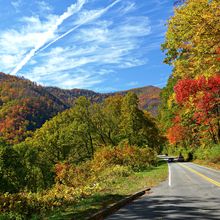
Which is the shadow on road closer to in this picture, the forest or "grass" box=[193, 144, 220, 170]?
the forest

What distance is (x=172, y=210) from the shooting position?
422 inches

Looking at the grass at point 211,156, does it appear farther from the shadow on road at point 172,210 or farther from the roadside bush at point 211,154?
the shadow on road at point 172,210

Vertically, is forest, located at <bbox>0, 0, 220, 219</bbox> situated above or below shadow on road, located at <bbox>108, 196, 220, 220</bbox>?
above

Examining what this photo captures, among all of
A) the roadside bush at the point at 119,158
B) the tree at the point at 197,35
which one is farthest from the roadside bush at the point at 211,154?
the tree at the point at 197,35

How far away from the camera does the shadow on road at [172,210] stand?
970 cm

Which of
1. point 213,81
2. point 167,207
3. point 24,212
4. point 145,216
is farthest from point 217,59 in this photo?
point 213,81

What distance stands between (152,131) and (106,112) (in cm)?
806

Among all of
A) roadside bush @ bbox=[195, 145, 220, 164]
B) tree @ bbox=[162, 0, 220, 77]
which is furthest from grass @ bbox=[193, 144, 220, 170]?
tree @ bbox=[162, 0, 220, 77]

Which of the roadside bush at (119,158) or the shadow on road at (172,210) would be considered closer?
the shadow on road at (172,210)

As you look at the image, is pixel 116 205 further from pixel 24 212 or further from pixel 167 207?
pixel 24 212

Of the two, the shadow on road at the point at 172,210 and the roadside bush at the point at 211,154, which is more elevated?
the roadside bush at the point at 211,154

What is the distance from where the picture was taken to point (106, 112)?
56.5 meters

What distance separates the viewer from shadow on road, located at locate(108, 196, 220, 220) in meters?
9.70

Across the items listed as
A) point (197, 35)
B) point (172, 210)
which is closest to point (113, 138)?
point (197, 35)
